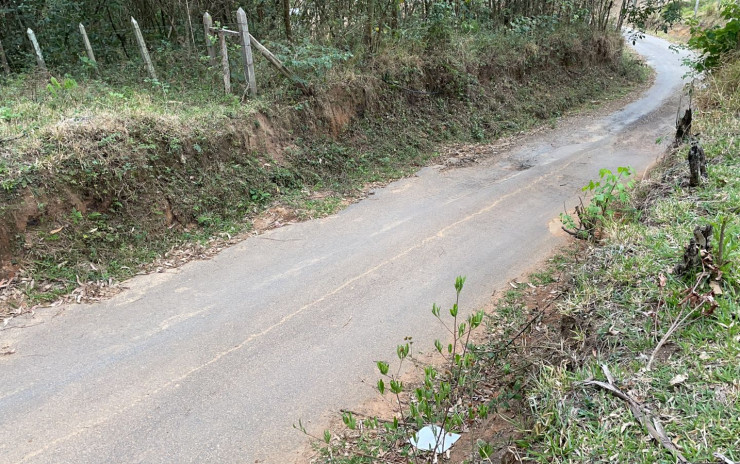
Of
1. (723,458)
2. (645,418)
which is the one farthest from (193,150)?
(723,458)

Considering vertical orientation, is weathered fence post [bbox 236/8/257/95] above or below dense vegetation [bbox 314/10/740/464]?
above

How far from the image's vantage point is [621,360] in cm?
301

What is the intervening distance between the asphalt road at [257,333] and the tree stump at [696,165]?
79.7 inches

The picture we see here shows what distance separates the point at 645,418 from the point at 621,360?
1.98 feet

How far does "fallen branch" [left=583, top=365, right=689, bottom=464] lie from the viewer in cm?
223

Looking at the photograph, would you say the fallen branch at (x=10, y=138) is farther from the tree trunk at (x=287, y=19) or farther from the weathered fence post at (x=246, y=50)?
the tree trunk at (x=287, y=19)

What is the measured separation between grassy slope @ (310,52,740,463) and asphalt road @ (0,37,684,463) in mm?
637

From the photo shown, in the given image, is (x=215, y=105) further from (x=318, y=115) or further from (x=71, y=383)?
(x=71, y=383)

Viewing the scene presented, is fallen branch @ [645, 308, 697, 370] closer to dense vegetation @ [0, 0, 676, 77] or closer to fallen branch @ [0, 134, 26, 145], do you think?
fallen branch @ [0, 134, 26, 145]

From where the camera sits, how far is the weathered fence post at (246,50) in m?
8.52

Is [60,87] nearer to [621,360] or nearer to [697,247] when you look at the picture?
[621,360]

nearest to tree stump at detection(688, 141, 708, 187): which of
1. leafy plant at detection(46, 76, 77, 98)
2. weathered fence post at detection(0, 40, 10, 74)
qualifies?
leafy plant at detection(46, 76, 77, 98)

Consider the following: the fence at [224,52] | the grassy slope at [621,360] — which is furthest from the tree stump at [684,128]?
the fence at [224,52]

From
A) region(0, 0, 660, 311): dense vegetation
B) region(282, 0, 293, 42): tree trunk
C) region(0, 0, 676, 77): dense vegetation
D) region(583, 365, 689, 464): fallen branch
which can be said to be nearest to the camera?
region(583, 365, 689, 464): fallen branch
